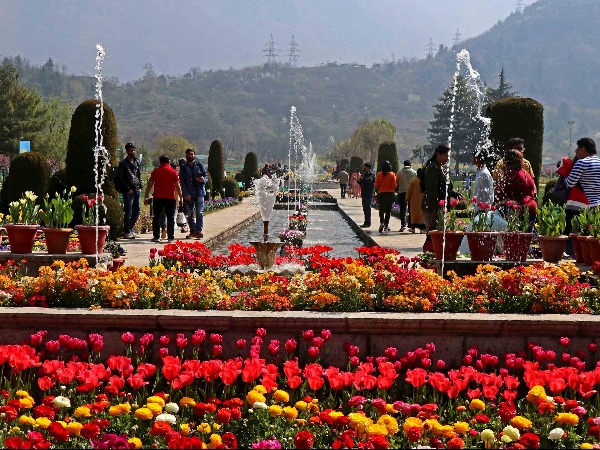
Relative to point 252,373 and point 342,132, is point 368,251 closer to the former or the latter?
point 252,373

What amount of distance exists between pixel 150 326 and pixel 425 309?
1.73 meters

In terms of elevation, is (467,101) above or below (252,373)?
above

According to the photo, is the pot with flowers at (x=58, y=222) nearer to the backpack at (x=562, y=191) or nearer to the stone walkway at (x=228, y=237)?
the stone walkway at (x=228, y=237)

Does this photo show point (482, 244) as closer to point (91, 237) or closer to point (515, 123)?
point (91, 237)

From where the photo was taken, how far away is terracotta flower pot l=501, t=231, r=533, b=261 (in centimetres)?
764

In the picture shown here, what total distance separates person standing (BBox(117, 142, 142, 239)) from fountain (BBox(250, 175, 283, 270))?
4109mm

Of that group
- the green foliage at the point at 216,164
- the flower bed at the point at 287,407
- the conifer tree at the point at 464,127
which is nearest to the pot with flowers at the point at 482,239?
the flower bed at the point at 287,407

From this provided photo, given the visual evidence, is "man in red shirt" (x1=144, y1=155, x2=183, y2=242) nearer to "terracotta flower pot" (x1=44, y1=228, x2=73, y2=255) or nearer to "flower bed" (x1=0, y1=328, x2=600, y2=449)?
"terracotta flower pot" (x1=44, y1=228, x2=73, y2=255)

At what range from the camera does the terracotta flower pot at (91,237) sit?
8625mm

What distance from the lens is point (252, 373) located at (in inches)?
153

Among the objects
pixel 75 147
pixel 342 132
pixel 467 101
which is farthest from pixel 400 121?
pixel 75 147

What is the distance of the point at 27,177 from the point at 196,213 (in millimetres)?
3284

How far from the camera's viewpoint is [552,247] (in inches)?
322

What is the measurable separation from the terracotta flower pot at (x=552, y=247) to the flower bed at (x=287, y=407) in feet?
11.7
